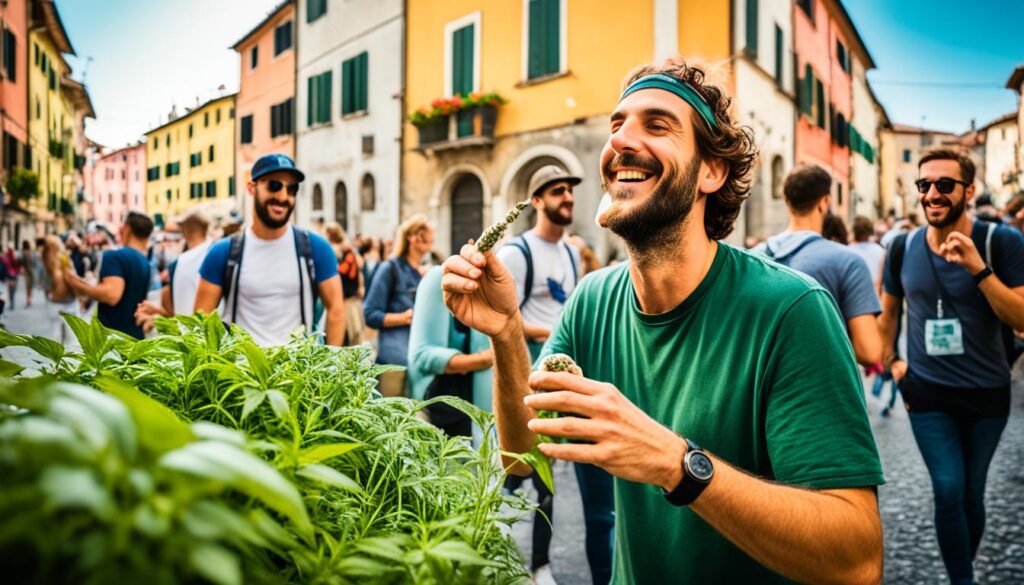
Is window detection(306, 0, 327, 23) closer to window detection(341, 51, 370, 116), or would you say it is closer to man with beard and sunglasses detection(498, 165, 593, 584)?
window detection(341, 51, 370, 116)

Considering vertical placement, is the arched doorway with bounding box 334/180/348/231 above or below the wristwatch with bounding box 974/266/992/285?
above

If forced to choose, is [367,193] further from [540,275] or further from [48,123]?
[540,275]

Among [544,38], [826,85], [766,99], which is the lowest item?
[766,99]

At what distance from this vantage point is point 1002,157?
149 feet

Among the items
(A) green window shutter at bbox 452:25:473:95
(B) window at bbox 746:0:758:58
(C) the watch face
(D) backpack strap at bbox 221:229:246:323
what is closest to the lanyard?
(C) the watch face

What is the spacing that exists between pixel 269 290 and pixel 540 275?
152cm

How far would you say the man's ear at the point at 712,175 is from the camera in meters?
1.83

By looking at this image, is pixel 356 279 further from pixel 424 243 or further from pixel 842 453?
pixel 842 453

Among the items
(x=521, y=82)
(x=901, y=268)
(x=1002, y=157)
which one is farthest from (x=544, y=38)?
(x=1002, y=157)

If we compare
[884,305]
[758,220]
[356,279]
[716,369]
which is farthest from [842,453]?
[758,220]

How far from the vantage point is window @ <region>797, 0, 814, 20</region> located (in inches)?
704

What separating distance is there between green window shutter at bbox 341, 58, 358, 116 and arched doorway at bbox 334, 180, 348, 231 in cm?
213

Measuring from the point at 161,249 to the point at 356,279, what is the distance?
634 centimetres

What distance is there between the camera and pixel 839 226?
18.4 ft
